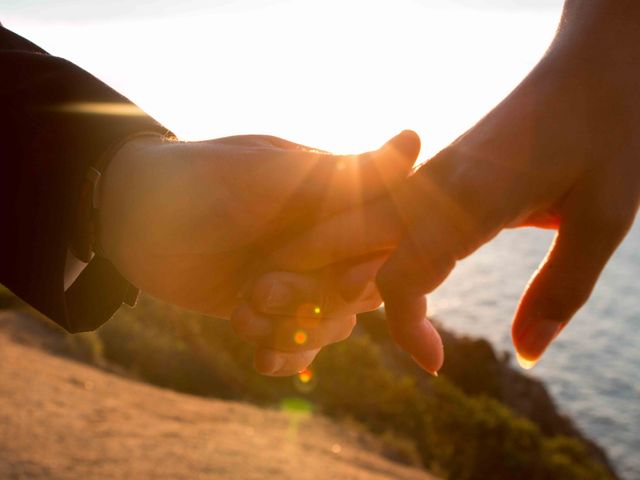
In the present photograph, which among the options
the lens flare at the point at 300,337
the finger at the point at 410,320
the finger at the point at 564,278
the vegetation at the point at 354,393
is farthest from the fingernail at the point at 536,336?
the vegetation at the point at 354,393

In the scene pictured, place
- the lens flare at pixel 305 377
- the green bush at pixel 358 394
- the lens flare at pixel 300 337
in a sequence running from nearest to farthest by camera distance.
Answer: the lens flare at pixel 300 337, the green bush at pixel 358 394, the lens flare at pixel 305 377

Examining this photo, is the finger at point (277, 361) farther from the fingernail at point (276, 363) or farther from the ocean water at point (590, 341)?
the ocean water at point (590, 341)

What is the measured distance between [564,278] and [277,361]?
3.30 feet

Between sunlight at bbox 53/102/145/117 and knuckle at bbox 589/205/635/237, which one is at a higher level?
knuckle at bbox 589/205/635/237

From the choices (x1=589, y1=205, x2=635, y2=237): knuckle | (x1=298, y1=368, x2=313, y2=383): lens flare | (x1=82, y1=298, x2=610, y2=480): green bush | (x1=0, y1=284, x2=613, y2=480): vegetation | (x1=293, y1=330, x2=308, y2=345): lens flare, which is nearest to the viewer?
(x1=589, y1=205, x2=635, y2=237): knuckle

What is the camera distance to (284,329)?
191 centimetres

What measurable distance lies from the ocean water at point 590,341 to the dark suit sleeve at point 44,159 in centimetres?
2273

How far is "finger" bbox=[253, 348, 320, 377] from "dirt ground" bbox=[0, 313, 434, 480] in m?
2.91

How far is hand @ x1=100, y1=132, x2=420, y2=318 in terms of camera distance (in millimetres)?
1819

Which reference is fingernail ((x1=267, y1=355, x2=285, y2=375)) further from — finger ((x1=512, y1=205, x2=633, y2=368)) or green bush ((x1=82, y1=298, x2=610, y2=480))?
green bush ((x1=82, y1=298, x2=610, y2=480))

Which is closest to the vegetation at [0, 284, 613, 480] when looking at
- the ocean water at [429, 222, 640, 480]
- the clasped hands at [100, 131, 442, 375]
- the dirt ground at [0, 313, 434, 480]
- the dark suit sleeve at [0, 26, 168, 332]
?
the dirt ground at [0, 313, 434, 480]

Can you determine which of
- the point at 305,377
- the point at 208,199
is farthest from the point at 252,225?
the point at 305,377

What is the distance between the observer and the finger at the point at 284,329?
6.14ft

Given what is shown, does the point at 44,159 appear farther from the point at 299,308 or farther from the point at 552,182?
the point at 552,182
